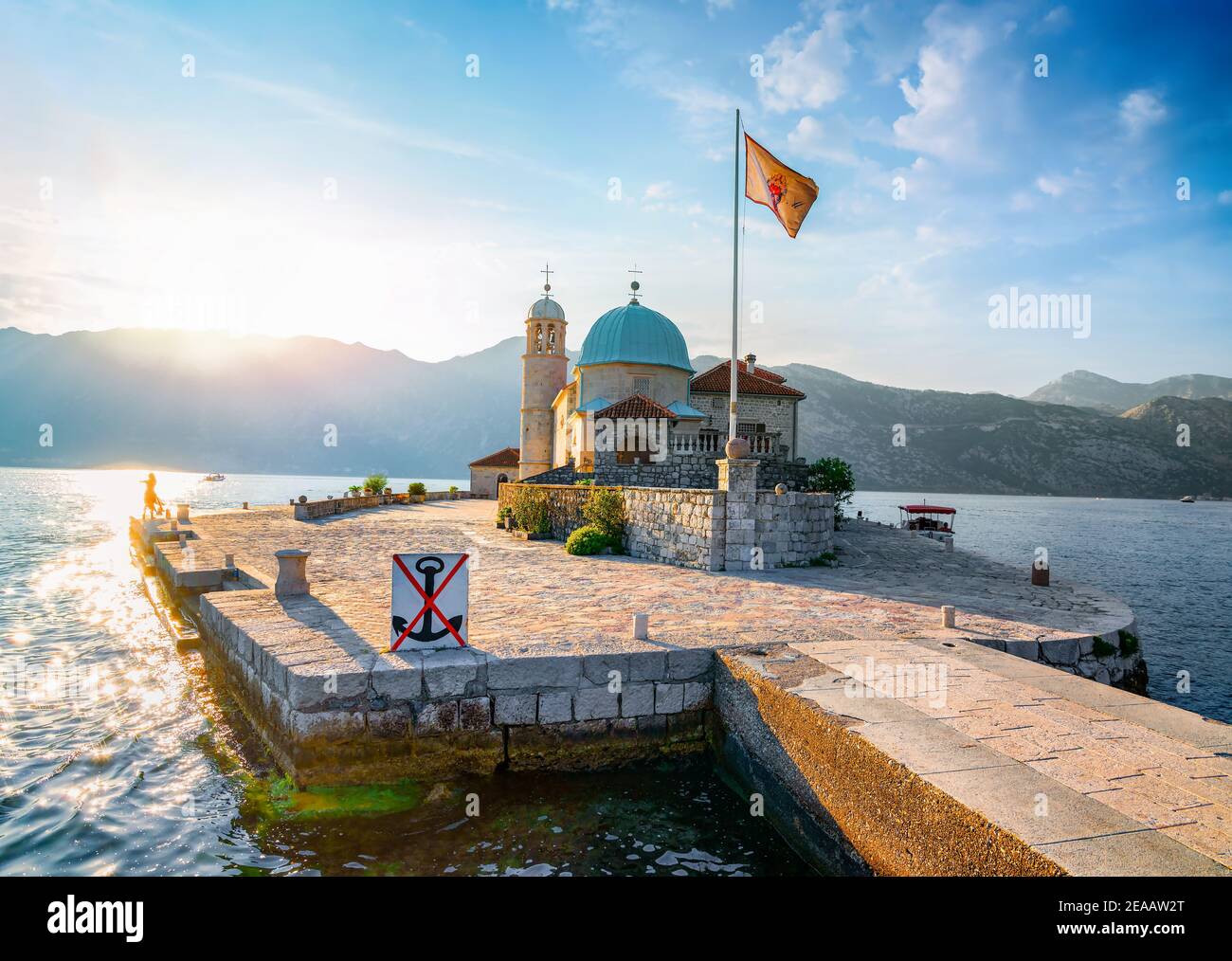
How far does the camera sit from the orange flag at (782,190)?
1355 cm

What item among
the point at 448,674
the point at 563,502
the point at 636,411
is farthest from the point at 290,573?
the point at 636,411

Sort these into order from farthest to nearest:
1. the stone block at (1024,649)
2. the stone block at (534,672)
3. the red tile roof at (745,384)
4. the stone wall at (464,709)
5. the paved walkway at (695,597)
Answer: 1. the red tile roof at (745,384)
2. the paved walkway at (695,597)
3. the stone block at (1024,649)
4. the stone block at (534,672)
5. the stone wall at (464,709)

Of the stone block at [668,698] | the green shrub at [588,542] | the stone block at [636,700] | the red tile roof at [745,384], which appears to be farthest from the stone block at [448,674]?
the red tile roof at [745,384]

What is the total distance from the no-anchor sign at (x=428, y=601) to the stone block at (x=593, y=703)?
4.54ft

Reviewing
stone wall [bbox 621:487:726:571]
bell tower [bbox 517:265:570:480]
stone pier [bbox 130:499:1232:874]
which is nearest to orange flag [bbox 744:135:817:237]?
stone wall [bbox 621:487:726:571]

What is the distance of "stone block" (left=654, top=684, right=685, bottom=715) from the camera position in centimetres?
697

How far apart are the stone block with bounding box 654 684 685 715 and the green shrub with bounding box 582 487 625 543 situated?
10.1 m

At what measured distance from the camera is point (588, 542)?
55.2ft

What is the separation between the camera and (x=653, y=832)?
5652 mm

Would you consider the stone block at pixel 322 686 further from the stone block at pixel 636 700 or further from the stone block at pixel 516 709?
the stone block at pixel 636 700

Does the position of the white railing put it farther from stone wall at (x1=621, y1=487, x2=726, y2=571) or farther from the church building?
stone wall at (x1=621, y1=487, x2=726, y2=571)

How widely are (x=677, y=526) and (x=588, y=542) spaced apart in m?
2.84

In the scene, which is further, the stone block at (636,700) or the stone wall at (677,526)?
the stone wall at (677,526)
